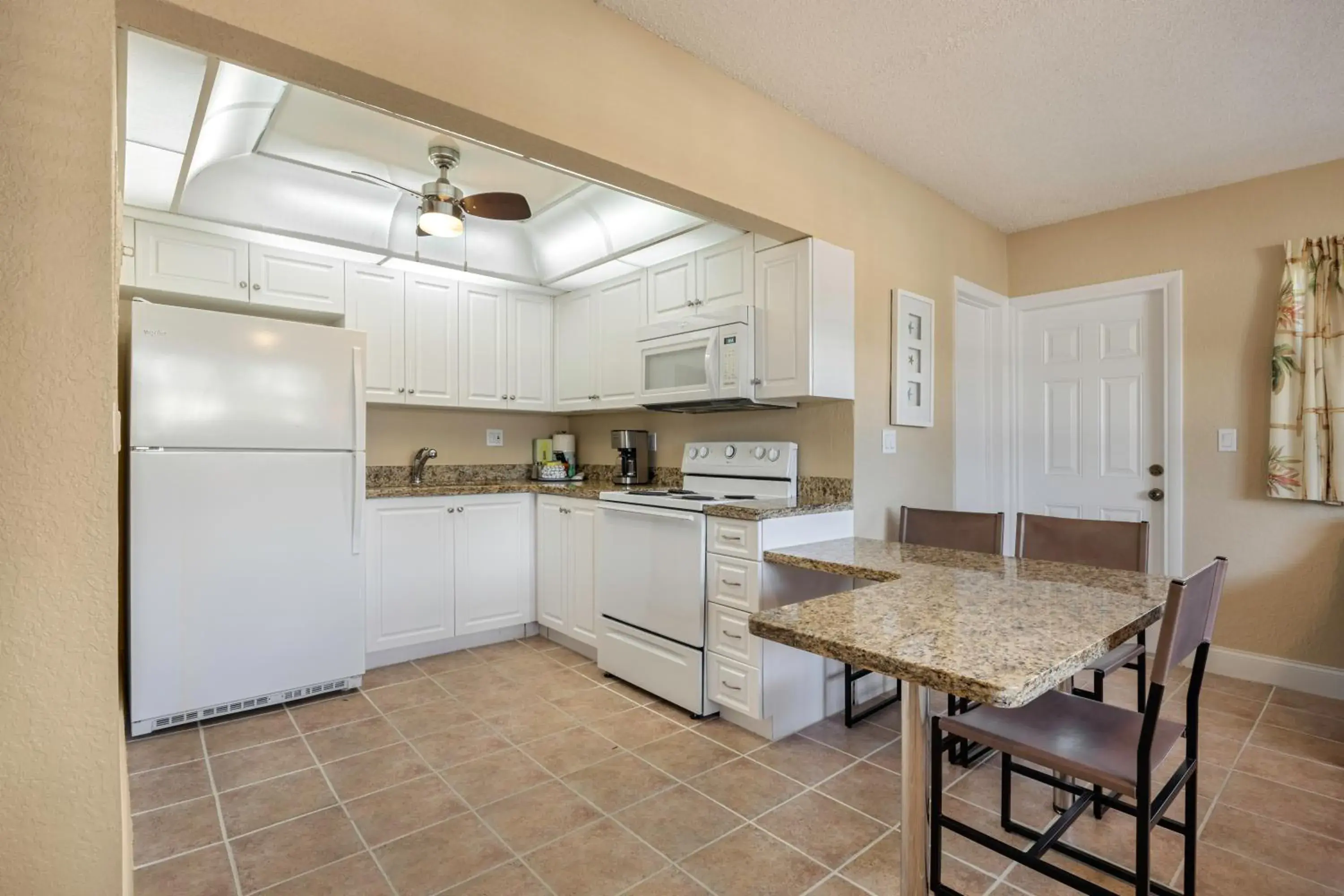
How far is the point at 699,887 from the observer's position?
5.41 ft

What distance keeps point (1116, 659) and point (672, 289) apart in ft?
7.91

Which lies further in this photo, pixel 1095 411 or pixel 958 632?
pixel 1095 411

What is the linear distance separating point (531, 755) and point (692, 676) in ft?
2.30

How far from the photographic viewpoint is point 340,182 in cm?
308

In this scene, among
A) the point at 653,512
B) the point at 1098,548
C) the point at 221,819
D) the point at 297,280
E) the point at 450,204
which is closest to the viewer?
the point at 221,819

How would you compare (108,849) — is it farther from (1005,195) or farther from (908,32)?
(1005,195)

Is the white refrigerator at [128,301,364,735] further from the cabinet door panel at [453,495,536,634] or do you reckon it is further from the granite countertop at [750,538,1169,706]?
the granite countertop at [750,538,1169,706]

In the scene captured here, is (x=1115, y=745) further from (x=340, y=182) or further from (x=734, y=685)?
(x=340, y=182)

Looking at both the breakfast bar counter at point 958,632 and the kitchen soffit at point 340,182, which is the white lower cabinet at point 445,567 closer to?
the kitchen soffit at point 340,182

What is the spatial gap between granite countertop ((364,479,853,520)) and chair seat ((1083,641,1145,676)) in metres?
1.05

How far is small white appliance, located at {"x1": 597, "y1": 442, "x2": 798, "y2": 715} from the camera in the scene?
2.68 metres

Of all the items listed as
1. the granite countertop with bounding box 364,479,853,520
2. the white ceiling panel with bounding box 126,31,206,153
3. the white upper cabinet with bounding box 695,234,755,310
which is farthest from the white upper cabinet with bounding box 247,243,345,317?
the white upper cabinet with bounding box 695,234,755,310

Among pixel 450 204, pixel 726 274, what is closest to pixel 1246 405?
pixel 726 274

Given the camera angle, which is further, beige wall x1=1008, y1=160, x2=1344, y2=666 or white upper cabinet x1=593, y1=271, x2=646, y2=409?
white upper cabinet x1=593, y1=271, x2=646, y2=409
